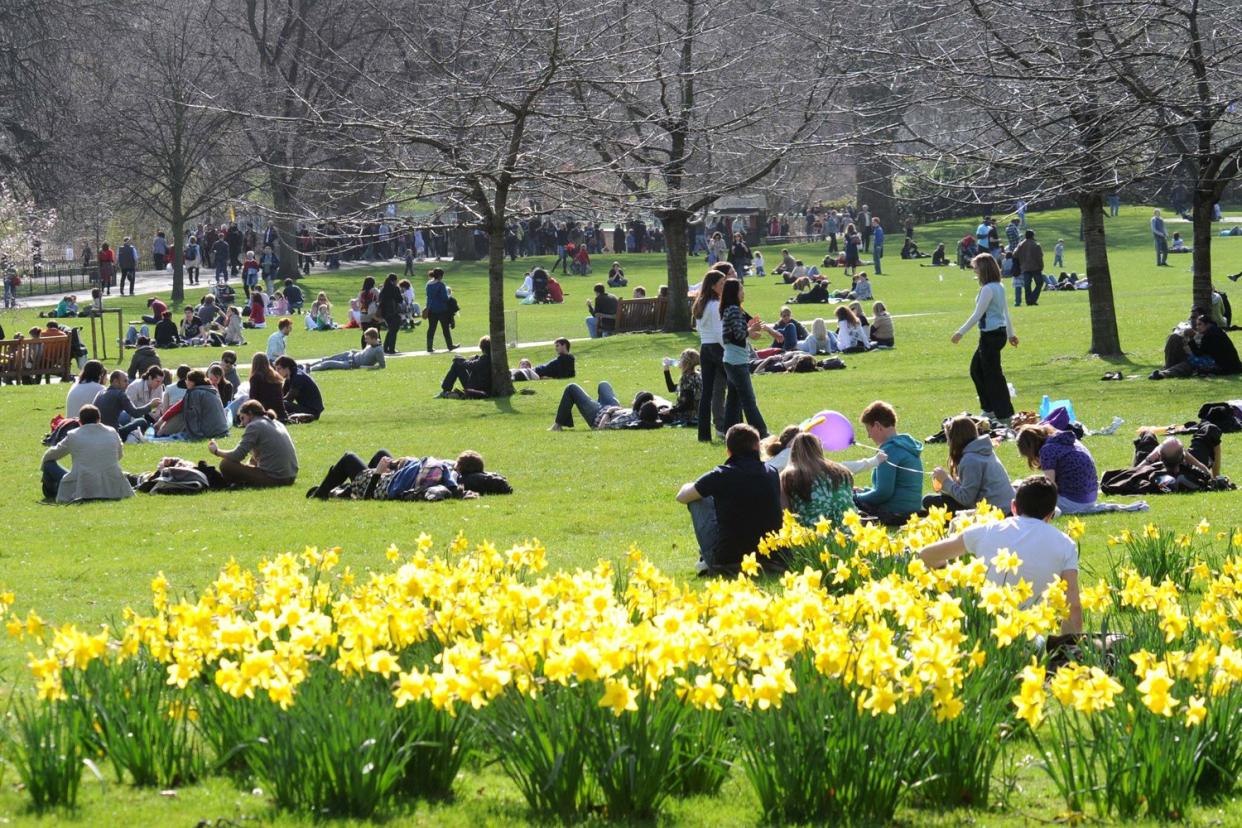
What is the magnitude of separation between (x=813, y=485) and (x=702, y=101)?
22.9 meters

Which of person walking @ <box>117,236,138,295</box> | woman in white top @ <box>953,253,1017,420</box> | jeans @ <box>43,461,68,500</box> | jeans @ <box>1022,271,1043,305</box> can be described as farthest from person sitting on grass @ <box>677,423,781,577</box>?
person walking @ <box>117,236,138,295</box>

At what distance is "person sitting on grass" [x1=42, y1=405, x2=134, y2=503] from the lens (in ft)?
52.0

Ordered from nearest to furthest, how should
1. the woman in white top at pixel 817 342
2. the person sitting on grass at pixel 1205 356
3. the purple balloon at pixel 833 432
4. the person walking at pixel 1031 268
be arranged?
the purple balloon at pixel 833 432 < the person sitting on grass at pixel 1205 356 < the woman in white top at pixel 817 342 < the person walking at pixel 1031 268

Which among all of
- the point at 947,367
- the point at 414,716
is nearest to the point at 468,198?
the point at 947,367

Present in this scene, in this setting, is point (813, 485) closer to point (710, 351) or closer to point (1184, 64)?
point (710, 351)

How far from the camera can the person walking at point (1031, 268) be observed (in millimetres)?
37806

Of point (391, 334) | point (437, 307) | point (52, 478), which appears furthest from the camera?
point (391, 334)

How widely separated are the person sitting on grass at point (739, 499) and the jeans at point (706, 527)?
5 cm

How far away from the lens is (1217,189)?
21.3 metres

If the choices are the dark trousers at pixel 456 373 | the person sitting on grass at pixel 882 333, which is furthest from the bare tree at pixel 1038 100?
the dark trousers at pixel 456 373

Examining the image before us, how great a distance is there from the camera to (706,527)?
35.6ft

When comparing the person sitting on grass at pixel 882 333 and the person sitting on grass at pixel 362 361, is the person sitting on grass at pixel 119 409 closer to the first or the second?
the person sitting on grass at pixel 362 361

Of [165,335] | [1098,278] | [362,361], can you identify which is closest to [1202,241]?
[1098,278]

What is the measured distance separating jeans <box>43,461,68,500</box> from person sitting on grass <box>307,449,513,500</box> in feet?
8.04
